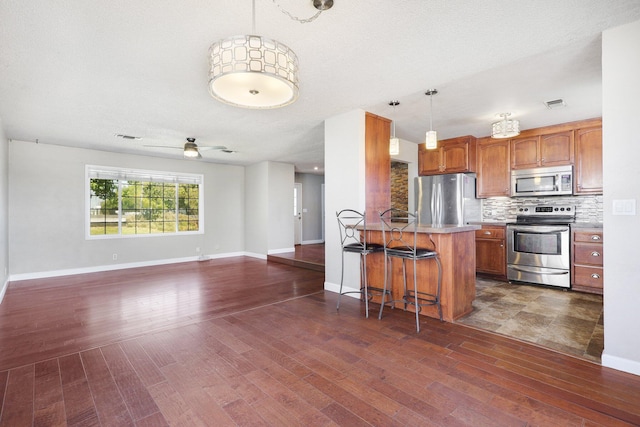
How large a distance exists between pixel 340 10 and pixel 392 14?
348 millimetres

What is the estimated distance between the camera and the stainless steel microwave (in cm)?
452

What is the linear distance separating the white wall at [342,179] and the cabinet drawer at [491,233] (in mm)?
2563

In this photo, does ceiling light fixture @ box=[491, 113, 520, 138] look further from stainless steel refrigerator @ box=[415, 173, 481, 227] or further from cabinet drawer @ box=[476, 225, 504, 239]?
cabinet drawer @ box=[476, 225, 504, 239]

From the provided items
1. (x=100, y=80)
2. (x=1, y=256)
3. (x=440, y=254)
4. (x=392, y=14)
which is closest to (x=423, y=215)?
(x=440, y=254)

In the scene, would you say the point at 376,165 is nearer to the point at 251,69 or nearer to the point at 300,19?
the point at 300,19

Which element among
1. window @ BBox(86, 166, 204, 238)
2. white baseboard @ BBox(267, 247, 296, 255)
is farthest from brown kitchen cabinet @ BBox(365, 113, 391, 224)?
window @ BBox(86, 166, 204, 238)

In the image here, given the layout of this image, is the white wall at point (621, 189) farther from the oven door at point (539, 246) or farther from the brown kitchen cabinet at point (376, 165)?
the oven door at point (539, 246)

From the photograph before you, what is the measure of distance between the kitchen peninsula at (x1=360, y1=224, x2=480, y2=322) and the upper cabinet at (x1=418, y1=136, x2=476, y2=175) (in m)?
2.26

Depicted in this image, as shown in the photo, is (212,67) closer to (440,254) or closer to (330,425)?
(330,425)

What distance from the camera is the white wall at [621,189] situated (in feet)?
6.72

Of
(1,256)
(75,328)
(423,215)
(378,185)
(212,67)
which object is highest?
(212,67)

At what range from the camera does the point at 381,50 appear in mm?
2430

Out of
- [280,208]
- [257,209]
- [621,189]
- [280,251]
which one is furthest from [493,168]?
[257,209]

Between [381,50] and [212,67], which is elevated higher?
[381,50]
